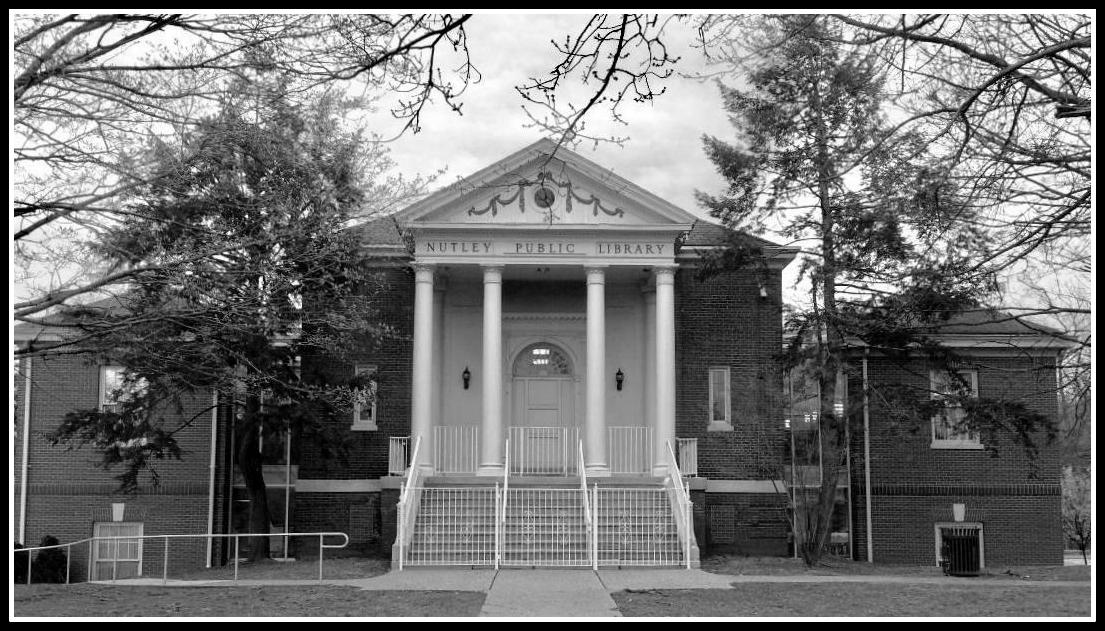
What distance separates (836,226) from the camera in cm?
2302

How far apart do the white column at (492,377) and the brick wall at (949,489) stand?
314 inches

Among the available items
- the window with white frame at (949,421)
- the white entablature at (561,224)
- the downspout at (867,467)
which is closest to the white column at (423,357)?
the white entablature at (561,224)

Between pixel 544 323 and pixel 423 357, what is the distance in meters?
3.79

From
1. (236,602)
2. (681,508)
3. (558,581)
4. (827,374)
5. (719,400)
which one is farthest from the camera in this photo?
(719,400)

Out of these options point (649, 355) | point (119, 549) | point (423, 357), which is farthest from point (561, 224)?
point (119, 549)

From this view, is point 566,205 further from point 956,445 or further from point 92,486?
point 92,486

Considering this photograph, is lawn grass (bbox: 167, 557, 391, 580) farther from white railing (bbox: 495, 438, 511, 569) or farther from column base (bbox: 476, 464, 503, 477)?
column base (bbox: 476, 464, 503, 477)

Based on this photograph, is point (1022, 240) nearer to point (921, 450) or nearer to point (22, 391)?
point (921, 450)

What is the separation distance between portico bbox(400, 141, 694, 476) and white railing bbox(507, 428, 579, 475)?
0.12 feet

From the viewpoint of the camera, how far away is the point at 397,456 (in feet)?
79.1

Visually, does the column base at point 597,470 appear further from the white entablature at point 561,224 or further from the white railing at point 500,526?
the white entablature at point 561,224

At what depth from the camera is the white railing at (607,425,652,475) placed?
82.0 ft

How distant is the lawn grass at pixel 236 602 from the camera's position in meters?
13.3

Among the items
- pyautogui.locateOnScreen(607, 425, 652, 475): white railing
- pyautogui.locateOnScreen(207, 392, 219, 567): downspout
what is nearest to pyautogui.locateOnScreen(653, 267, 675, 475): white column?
pyautogui.locateOnScreen(607, 425, 652, 475): white railing
